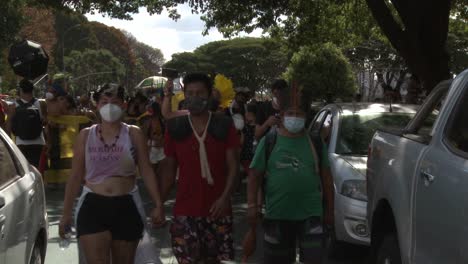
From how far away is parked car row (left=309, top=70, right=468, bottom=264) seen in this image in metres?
3.12

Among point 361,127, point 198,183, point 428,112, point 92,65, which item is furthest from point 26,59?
point 92,65

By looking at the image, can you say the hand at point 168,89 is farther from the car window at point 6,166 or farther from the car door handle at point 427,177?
the car door handle at point 427,177

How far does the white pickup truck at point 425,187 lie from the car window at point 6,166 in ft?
7.73

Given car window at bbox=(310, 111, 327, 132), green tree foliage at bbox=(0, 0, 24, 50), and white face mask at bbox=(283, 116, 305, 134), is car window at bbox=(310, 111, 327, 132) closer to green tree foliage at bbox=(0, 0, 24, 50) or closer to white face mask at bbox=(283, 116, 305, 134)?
white face mask at bbox=(283, 116, 305, 134)

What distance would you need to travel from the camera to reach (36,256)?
4930 mm

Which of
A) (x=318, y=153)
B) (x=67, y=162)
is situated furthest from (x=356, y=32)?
(x=318, y=153)

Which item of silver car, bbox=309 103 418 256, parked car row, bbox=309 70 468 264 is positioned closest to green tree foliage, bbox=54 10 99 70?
silver car, bbox=309 103 418 256

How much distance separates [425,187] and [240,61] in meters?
82.7

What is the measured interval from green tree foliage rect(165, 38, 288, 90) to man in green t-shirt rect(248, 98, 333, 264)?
7023 cm

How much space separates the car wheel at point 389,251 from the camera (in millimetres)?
4172

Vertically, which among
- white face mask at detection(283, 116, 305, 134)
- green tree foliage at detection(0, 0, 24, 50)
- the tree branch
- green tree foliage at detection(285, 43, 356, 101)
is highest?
green tree foliage at detection(0, 0, 24, 50)

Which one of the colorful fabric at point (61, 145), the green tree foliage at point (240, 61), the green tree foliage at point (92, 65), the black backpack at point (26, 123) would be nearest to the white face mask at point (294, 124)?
the black backpack at point (26, 123)

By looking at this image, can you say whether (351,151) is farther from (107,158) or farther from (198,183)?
(107,158)

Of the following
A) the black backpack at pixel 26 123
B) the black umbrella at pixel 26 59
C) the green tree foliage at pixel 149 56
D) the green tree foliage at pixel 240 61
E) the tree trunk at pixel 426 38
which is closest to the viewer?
the black backpack at pixel 26 123
